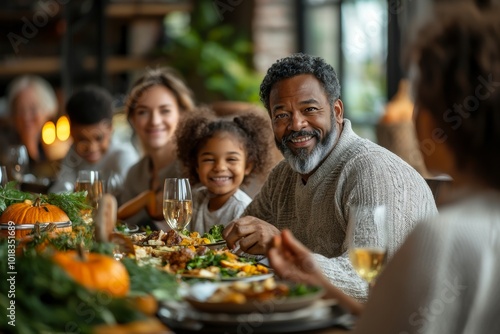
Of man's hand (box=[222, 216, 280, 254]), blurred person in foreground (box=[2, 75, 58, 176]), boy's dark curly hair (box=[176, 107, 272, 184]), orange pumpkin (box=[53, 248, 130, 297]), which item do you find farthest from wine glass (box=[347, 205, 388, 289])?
blurred person in foreground (box=[2, 75, 58, 176])

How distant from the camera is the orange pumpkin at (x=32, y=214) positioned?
105 inches

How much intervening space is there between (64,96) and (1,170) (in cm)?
445

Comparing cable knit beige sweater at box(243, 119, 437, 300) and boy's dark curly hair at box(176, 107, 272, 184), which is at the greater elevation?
boy's dark curly hair at box(176, 107, 272, 184)

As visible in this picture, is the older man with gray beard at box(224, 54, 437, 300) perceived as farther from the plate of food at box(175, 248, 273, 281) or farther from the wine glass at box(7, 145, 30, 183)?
the wine glass at box(7, 145, 30, 183)

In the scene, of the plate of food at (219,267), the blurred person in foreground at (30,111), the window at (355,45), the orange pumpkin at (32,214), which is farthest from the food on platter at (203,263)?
the blurred person in foreground at (30,111)

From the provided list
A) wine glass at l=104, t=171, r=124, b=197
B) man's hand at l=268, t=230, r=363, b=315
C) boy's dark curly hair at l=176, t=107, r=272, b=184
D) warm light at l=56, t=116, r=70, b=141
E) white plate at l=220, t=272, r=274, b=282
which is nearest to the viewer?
man's hand at l=268, t=230, r=363, b=315

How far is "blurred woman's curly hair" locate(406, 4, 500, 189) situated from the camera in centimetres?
149

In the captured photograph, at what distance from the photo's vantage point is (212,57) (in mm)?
8148

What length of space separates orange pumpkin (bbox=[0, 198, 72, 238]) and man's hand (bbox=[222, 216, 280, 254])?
1.65ft

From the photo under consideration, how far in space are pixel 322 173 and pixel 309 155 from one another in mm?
73

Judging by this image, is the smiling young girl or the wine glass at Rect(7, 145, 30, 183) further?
the wine glass at Rect(7, 145, 30, 183)

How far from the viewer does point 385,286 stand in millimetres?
1535

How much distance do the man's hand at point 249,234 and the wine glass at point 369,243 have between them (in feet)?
2.05

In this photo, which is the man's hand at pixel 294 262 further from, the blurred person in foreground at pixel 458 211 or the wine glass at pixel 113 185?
the wine glass at pixel 113 185
